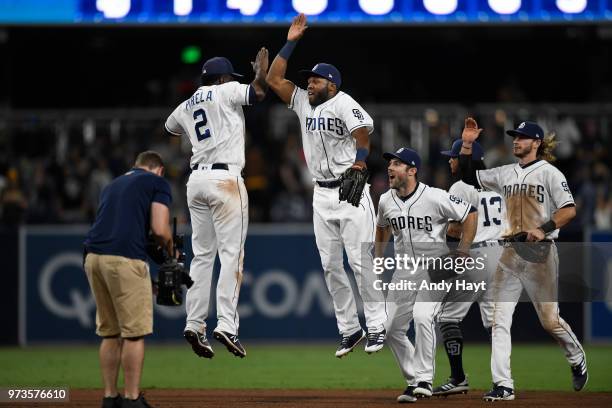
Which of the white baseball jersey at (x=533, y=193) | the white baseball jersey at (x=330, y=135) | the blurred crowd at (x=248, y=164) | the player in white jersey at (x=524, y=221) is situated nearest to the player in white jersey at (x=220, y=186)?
the white baseball jersey at (x=330, y=135)

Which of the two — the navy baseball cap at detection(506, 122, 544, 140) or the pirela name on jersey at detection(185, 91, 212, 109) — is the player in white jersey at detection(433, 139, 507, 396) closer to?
the navy baseball cap at detection(506, 122, 544, 140)

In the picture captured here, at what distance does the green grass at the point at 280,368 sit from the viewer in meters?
13.3

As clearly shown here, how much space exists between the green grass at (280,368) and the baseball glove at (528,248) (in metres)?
1.95

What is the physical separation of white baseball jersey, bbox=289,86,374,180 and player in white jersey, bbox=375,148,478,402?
450 millimetres

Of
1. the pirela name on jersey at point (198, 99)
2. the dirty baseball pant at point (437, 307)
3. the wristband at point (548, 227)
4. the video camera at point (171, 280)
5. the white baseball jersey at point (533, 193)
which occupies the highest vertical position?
the pirela name on jersey at point (198, 99)

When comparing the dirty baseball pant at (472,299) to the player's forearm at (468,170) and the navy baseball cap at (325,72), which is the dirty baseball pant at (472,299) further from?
the navy baseball cap at (325,72)

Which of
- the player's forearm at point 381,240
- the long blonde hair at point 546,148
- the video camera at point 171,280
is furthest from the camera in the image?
the long blonde hair at point 546,148

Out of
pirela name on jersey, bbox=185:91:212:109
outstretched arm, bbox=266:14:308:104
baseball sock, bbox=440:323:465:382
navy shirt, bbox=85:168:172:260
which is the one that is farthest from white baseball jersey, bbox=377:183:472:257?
navy shirt, bbox=85:168:172:260

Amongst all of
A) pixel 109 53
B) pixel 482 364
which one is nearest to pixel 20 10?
pixel 109 53

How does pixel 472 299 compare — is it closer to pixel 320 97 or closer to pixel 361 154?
pixel 361 154

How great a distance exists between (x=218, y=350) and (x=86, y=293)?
2.24 m

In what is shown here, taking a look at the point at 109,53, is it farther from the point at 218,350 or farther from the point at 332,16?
the point at 218,350

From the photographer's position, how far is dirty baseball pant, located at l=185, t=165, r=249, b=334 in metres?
11.3

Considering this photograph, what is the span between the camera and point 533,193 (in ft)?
37.8
